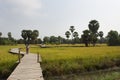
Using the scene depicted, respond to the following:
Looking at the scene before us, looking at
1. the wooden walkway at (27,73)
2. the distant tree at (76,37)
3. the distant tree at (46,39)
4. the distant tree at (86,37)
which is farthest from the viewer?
the distant tree at (46,39)

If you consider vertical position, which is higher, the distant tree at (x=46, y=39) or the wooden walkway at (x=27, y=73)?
the distant tree at (x=46, y=39)

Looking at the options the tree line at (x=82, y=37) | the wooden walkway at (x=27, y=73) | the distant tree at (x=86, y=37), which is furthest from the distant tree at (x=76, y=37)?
the wooden walkway at (x=27, y=73)

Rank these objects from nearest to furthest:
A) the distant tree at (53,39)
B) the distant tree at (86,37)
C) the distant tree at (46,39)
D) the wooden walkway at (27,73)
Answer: the wooden walkway at (27,73), the distant tree at (86,37), the distant tree at (53,39), the distant tree at (46,39)

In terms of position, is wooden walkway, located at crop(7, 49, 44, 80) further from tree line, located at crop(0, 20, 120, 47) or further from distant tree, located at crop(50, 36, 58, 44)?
distant tree, located at crop(50, 36, 58, 44)

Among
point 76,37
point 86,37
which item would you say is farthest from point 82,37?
point 76,37

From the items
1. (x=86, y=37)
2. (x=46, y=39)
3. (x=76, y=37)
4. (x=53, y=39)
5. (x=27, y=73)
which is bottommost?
(x=27, y=73)

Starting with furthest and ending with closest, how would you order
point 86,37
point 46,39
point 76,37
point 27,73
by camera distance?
1. point 46,39
2. point 76,37
3. point 86,37
4. point 27,73

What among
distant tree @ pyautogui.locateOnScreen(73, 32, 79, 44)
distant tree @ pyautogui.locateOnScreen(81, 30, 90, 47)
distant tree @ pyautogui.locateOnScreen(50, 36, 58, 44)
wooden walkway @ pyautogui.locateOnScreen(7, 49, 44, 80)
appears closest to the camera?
wooden walkway @ pyautogui.locateOnScreen(7, 49, 44, 80)

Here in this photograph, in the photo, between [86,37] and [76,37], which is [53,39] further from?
[86,37]

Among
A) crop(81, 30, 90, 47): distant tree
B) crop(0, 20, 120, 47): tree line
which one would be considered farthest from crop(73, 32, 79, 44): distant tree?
crop(81, 30, 90, 47): distant tree

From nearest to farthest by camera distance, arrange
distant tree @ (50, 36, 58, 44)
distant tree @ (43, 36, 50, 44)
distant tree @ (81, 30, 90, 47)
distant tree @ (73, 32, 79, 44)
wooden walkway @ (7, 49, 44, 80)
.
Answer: wooden walkway @ (7, 49, 44, 80) → distant tree @ (81, 30, 90, 47) → distant tree @ (73, 32, 79, 44) → distant tree @ (50, 36, 58, 44) → distant tree @ (43, 36, 50, 44)

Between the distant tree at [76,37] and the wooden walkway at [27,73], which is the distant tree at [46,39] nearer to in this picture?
the distant tree at [76,37]

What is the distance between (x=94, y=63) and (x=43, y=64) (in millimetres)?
6024

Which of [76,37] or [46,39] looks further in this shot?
[46,39]
